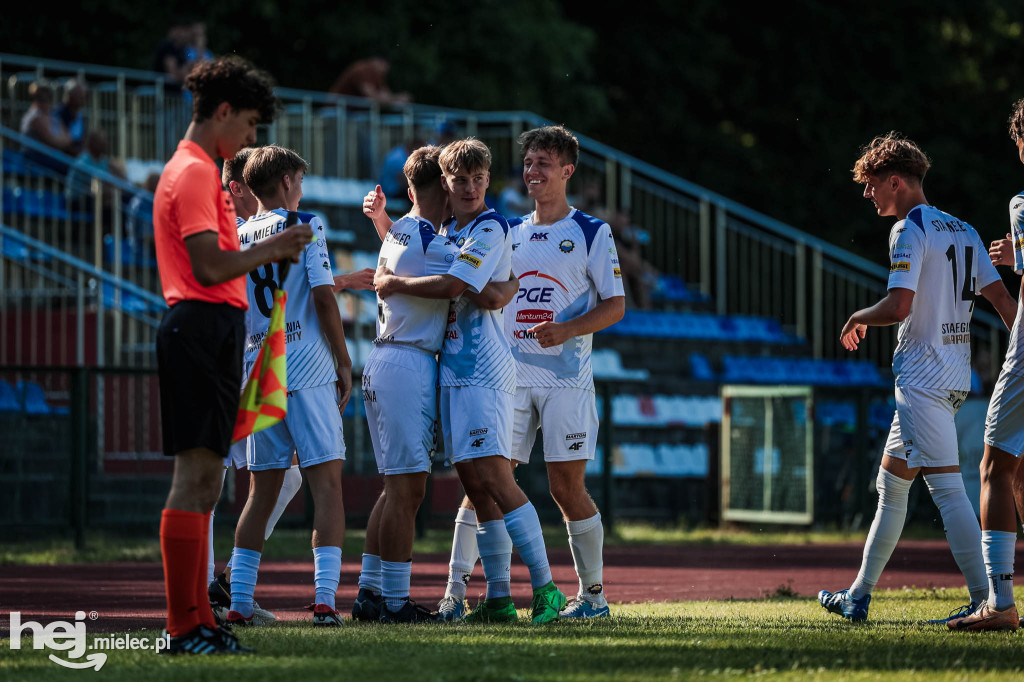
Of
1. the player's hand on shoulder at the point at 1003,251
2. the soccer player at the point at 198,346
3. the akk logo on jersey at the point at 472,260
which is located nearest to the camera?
the soccer player at the point at 198,346

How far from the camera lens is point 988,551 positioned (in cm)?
726

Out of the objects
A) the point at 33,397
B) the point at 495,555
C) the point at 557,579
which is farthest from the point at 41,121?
the point at 495,555

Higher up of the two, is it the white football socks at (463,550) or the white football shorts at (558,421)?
the white football shorts at (558,421)

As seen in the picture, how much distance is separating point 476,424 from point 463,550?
3.24ft

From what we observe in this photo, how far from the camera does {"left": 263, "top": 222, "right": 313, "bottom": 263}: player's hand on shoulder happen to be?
5945 mm

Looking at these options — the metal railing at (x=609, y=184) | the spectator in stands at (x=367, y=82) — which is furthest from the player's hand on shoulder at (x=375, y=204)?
the spectator in stands at (x=367, y=82)

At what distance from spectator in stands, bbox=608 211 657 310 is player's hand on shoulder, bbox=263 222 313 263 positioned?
1588 centimetres

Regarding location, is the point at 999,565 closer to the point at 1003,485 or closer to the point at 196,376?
the point at 1003,485

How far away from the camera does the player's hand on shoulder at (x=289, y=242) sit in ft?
19.5

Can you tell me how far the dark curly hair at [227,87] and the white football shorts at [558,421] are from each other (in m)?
2.50

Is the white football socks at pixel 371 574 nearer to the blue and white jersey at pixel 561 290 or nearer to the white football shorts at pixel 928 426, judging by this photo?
the blue and white jersey at pixel 561 290

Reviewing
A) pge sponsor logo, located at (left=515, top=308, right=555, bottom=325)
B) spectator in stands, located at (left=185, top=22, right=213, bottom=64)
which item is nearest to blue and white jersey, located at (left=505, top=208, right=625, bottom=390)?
pge sponsor logo, located at (left=515, top=308, right=555, bottom=325)

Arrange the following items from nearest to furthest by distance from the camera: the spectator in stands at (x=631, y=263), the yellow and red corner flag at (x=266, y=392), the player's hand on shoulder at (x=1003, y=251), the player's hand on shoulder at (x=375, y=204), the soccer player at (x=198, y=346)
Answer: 1. the soccer player at (x=198, y=346)
2. the yellow and red corner flag at (x=266, y=392)
3. the player's hand on shoulder at (x=1003, y=251)
4. the player's hand on shoulder at (x=375, y=204)
5. the spectator in stands at (x=631, y=263)

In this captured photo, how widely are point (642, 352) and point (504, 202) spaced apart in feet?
9.57
